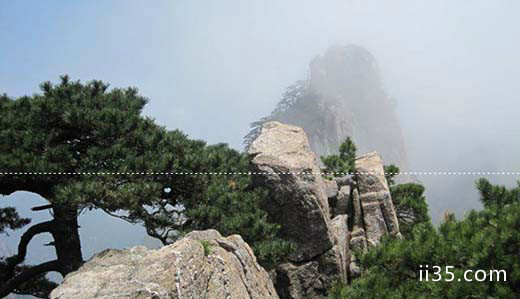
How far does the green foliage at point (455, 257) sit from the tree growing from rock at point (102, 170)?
119 inches

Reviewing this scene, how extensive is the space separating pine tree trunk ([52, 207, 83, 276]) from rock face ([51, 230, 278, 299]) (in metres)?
2.77

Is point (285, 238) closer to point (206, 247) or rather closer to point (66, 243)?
point (66, 243)

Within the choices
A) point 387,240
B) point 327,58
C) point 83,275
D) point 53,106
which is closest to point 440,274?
point 387,240

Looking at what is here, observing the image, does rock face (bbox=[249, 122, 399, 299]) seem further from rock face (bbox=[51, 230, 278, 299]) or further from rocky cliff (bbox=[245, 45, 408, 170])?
rocky cliff (bbox=[245, 45, 408, 170])

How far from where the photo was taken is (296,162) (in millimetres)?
10938

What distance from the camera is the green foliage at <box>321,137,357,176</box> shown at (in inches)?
564

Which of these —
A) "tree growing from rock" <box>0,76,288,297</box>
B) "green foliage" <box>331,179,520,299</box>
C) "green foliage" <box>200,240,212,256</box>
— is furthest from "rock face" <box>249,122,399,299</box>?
"green foliage" <box>200,240,212,256</box>

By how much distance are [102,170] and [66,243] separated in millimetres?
2404

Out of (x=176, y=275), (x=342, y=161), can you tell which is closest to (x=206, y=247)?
(x=176, y=275)

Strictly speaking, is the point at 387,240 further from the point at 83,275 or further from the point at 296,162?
the point at 296,162

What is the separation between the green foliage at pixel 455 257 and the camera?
410cm

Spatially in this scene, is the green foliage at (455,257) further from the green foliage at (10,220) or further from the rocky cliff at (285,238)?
the green foliage at (10,220)

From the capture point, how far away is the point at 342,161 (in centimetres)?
1513

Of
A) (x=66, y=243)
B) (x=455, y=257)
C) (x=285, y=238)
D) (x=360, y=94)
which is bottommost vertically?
(x=285, y=238)
